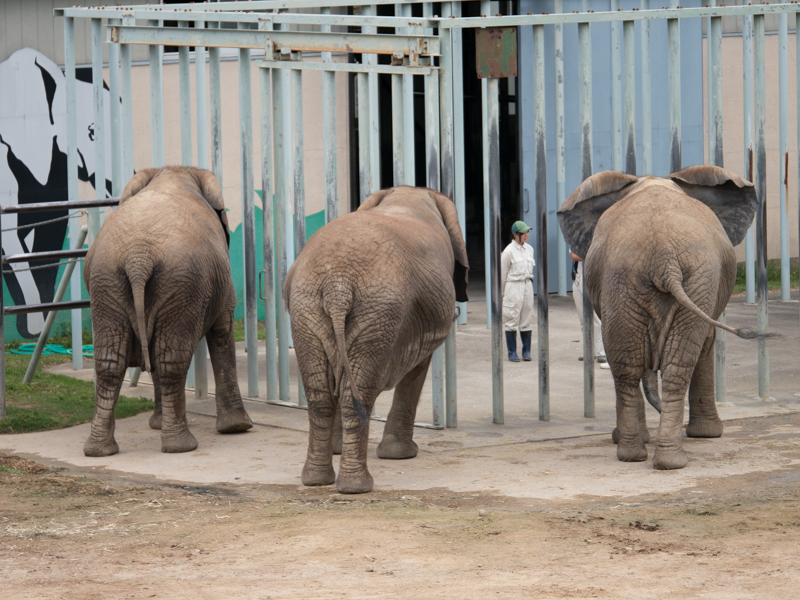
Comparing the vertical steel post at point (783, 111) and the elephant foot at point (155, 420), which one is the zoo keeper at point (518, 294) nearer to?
the vertical steel post at point (783, 111)

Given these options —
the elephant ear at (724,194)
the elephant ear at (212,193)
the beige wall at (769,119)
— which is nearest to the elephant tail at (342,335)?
the elephant ear at (212,193)

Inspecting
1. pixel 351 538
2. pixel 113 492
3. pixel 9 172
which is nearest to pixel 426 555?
pixel 351 538

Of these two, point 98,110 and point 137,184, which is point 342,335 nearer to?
point 137,184

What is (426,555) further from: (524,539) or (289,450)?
(289,450)

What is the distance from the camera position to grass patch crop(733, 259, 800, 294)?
16.5m

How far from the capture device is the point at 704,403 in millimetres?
7582

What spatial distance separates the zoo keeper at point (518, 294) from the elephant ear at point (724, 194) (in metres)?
4.35

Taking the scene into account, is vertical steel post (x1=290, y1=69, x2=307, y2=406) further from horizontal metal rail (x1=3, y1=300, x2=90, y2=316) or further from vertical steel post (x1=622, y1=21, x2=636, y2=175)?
vertical steel post (x1=622, y1=21, x2=636, y2=175)

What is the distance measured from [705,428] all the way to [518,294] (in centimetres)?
439

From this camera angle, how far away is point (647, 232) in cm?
659

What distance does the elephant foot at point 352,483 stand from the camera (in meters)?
6.14

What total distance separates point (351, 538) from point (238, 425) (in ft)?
10.2

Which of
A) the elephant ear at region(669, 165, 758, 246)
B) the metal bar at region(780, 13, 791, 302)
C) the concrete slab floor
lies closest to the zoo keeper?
the concrete slab floor

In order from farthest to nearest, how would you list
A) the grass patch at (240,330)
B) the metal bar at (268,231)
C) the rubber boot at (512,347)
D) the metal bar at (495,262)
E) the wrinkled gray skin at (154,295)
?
the grass patch at (240,330), the rubber boot at (512,347), the metal bar at (268,231), the metal bar at (495,262), the wrinkled gray skin at (154,295)
